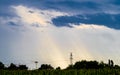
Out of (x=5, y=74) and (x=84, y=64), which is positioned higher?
(x=84, y=64)

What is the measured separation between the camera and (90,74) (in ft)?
164

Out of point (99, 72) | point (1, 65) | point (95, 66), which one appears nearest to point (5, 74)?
point (99, 72)

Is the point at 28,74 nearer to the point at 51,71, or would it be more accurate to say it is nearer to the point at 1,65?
the point at 51,71

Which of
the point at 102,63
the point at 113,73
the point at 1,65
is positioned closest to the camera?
the point at 113,73

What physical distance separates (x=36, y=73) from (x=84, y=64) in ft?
200

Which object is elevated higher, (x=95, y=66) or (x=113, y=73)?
(x=95, y=66)

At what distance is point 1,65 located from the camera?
127625 millimetres

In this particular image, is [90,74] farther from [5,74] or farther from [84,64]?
[84,64]

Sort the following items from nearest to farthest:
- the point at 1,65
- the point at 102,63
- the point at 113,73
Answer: the point at 113,73
the point at 102,63
the point at 1,65

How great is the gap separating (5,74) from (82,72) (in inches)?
386

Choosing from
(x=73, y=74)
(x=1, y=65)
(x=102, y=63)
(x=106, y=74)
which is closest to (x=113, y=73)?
(x=106, y=74)

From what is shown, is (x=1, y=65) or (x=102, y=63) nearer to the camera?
(x=102, y=63)

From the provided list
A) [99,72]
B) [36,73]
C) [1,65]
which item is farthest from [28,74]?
[1,65]

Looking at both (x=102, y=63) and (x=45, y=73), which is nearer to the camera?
(x=45, y=73)
